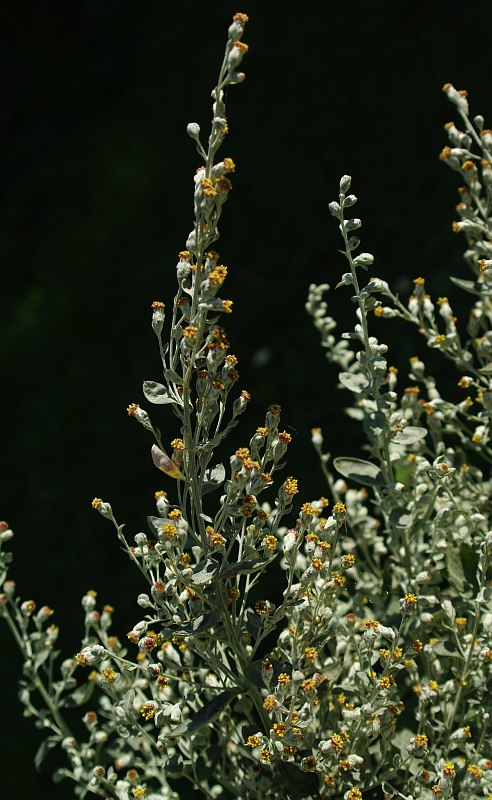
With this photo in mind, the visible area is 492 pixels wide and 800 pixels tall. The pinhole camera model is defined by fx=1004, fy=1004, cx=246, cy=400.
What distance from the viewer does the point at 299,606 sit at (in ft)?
5.25

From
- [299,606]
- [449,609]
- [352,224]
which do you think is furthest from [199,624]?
[352,224]

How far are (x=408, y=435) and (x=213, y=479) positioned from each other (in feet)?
1.28

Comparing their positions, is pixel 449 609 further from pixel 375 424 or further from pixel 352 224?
pixel 352 224

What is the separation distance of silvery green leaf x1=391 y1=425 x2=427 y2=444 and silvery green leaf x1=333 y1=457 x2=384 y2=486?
82mm

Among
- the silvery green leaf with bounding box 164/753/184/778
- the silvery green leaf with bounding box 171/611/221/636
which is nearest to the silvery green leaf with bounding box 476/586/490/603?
the silvery green leaf with bounding box 171/611/221/636

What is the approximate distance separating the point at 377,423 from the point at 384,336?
252cm

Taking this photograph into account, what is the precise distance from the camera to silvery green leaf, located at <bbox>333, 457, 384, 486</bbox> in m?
1.80

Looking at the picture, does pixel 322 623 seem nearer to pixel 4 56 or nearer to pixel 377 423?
pixel 377 423

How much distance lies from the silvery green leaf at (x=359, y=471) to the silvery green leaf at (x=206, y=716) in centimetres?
45

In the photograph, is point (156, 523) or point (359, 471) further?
point (359, 471)

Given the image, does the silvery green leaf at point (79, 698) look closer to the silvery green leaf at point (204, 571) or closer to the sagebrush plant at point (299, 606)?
the sagebrush plant at point (299, 606)

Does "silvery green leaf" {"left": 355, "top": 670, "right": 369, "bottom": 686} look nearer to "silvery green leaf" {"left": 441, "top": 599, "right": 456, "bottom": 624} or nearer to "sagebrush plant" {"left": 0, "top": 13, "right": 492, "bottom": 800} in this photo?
"sagebrush plant" {"left": 0, "top": 13, "right": 492, "bottom": 800}

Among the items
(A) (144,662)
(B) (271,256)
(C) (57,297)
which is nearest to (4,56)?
(C) (57,297)

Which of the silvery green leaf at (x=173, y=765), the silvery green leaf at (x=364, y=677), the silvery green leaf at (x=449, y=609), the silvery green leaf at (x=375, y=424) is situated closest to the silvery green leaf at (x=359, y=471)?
the silvery green leaf at (x=375, y=424)
